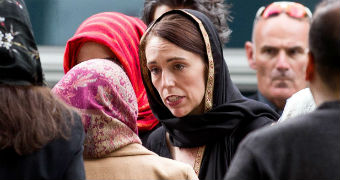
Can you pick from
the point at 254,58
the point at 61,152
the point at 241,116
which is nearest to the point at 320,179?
the point at 61,152

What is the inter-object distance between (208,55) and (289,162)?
152 cm

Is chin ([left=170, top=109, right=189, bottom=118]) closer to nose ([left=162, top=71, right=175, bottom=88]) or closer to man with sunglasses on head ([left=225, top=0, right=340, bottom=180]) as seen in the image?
nose ([left=162, top=71, right=175, bottom=88])

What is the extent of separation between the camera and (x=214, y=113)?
11.1 ft

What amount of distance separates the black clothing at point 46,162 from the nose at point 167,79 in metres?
1.04

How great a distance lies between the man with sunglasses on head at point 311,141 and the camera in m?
1.91

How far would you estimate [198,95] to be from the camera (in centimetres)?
338

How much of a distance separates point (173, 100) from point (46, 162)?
1186 mm

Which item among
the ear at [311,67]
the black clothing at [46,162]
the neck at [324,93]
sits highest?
the ear at [311,67]

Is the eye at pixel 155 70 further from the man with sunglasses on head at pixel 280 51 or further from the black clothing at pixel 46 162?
the man with sunglasses on head at pixel 280 51

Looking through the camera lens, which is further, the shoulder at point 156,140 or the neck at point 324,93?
the shoulder at point 156,140

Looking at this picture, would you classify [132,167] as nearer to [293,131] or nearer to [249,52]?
[293,131]

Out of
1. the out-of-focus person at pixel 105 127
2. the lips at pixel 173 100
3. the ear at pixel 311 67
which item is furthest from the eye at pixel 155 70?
the ear at pixel 311 67

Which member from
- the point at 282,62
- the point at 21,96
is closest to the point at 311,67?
the point at 21,96

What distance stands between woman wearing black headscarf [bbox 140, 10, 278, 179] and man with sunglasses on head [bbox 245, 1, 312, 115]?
121 cm
